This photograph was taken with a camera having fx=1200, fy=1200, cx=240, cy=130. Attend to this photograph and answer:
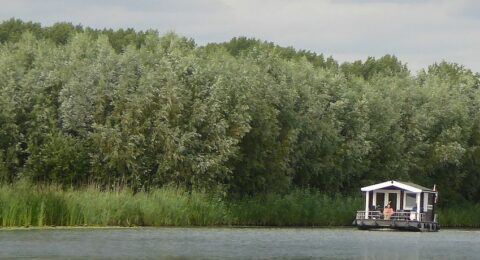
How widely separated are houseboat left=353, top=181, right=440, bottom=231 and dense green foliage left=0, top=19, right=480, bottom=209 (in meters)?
6.55

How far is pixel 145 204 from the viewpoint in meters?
64.2

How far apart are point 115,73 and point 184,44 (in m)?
12.6

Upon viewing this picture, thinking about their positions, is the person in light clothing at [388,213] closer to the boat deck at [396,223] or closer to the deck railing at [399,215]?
the boat deck at [396,223]

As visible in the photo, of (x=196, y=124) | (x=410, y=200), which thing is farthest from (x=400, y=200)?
(x=196, y=124)

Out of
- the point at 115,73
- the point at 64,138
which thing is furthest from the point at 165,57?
the point at 64,138

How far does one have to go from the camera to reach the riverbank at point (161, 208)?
56125 millimetres

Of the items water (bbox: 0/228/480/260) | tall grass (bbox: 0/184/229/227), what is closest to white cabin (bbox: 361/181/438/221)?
tall grass (bbox: 0/184/229/227)

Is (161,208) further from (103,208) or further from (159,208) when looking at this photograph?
(103,208)

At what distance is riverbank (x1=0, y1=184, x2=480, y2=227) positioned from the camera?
5612cm

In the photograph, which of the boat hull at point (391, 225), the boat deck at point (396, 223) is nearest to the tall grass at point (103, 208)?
the boat hull at point (391, 225)

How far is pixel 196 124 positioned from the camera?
254 feet

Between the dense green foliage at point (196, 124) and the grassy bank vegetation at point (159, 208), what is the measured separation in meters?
2.80

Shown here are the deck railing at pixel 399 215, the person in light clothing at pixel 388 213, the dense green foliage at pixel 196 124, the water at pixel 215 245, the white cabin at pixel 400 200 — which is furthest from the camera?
the white cabin at pixel 400 200

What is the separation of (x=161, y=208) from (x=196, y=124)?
12.9m
